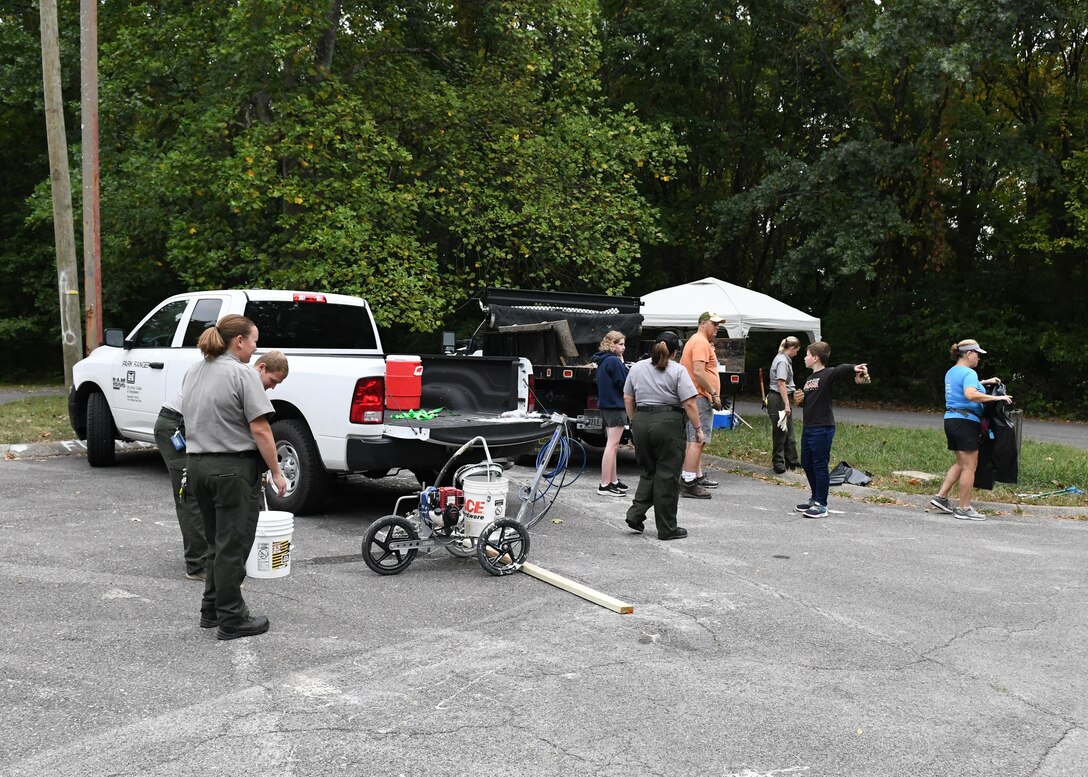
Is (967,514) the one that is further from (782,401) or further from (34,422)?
(34,422)

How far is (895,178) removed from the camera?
27.1 meters

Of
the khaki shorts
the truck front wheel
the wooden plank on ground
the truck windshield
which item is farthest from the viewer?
the khaki shorts

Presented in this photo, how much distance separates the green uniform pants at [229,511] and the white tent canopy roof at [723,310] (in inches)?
461

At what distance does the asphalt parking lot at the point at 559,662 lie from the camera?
155 inches

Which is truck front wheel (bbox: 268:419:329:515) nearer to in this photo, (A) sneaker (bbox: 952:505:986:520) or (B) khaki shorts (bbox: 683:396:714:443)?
(B) khaki shorts (bbox: 683:396:714:443)

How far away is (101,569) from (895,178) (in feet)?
80.9

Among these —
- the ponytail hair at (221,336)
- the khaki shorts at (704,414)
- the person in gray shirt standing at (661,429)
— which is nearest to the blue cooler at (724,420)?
the khaki shorts at (704,414)

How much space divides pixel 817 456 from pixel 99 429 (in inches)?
307

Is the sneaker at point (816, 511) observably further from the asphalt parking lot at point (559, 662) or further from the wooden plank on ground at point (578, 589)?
the wooden plank on ground at point (578, 589)

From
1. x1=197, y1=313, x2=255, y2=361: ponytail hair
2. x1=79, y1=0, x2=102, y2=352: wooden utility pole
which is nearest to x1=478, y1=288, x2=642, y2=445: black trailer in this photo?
x1=79, y1=0, x2=102, y2=352: wooden utility pole

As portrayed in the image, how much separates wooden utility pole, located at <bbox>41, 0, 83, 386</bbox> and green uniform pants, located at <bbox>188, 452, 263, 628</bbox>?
1062cm

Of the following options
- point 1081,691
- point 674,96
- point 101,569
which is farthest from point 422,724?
point 674,96

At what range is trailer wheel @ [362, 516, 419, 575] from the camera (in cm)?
681

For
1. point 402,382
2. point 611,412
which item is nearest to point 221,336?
point 402,382
